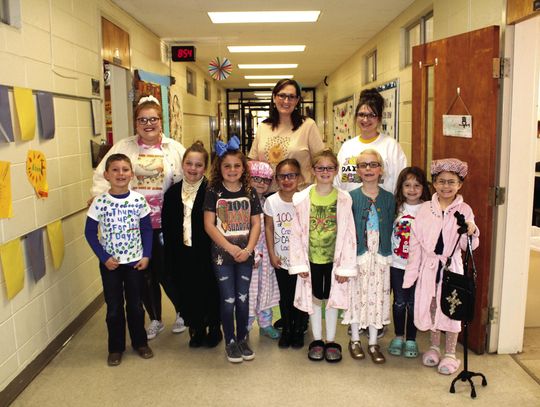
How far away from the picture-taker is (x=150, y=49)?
19.6 ft

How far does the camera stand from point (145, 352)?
2947 mm

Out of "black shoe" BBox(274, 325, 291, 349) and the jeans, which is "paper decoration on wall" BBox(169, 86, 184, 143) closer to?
the jeans

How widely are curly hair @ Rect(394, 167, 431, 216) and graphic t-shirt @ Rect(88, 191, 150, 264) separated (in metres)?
1.50

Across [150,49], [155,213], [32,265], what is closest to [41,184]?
[32,265]

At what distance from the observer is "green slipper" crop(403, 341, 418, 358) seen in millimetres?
2887

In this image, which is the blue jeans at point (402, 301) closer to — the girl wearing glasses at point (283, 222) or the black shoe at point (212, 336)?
the girl wearing glasses at point (283, 222)

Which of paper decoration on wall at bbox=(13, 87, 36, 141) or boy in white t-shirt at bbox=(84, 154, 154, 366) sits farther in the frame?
boy in white t-shirt at bbox=(84, 154, 154, 366)

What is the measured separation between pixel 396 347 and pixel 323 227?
2.93 ft

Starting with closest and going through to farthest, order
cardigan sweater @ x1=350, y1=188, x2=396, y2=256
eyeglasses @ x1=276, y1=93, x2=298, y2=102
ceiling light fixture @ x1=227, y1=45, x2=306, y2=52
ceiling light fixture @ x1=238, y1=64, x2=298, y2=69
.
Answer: cardigan sweater @ x1=350, y1=188, x2=396, y2=256, eyeglasses @ x1=276, y1=93, x2=298, y2=102, ceiling light fixture @ x1=227, y1=45, x2=306, y2=52, ceiling light fixture @ x1=238, y1=64, x2=298, y2=69

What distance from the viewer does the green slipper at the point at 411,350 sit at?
2887 mm

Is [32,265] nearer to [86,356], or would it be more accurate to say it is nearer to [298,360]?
[86,356]

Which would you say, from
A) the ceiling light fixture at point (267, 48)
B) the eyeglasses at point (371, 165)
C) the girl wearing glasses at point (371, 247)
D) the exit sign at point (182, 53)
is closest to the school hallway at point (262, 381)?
the girl wearing glasses at point (371, 247)

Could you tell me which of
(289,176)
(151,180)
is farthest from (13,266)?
(289,176)

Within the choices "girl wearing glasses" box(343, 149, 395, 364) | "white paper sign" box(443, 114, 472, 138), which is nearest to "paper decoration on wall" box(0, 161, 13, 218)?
"girl wearing glasses" box(343, 149, 395, 364)
